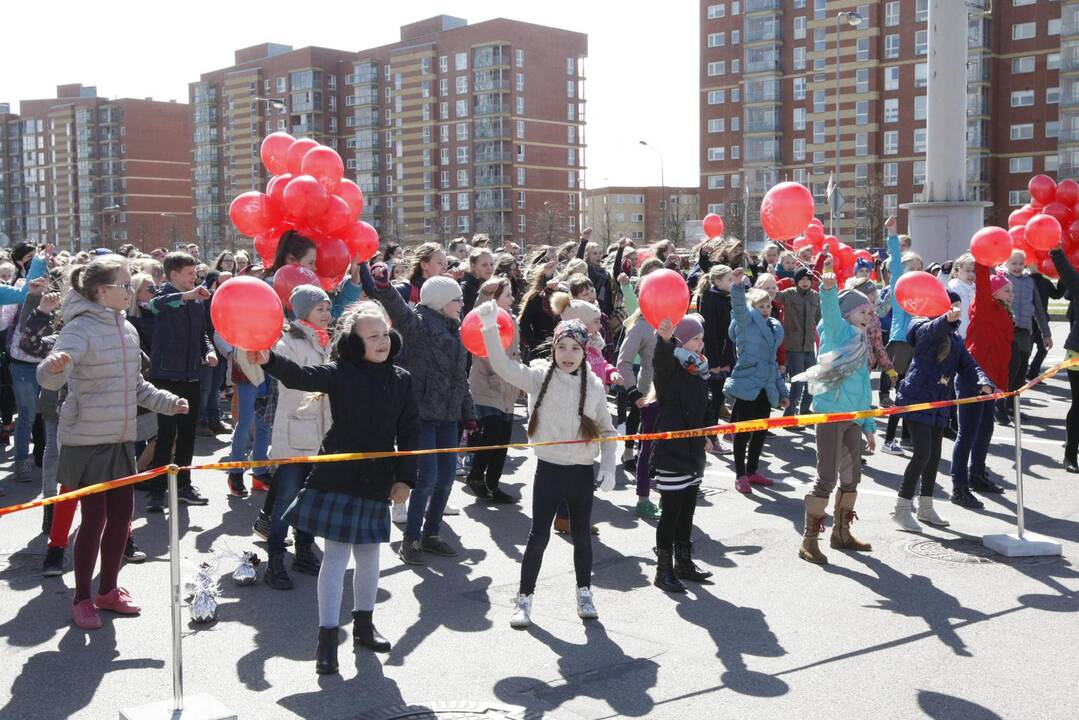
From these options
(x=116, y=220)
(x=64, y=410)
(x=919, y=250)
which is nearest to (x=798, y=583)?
(x=64, y=410)

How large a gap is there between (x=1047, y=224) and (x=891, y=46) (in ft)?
256

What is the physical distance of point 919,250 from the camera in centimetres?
2166

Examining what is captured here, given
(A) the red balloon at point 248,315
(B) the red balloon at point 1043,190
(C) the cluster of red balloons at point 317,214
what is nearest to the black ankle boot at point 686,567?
(C) the cluster of red balloons at point 317,214

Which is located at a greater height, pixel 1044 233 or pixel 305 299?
pixel 1044 233

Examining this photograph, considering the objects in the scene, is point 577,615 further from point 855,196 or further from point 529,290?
point 855,196

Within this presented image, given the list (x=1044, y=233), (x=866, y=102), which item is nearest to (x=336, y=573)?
(x=1044, y=233)

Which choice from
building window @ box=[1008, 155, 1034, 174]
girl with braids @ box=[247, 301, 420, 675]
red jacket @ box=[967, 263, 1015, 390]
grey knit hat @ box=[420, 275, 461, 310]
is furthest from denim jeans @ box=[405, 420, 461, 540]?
building window @ box=[1008, 155, 1034, 174]

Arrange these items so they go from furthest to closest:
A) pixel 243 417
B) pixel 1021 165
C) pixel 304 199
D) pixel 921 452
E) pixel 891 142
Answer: pixel 891 142 → pixel 1021 165 → pixel 243 417 → pixel 921 452 → pixel 304 199

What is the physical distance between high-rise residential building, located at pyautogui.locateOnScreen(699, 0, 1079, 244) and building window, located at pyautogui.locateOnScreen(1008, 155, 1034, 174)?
0.08m

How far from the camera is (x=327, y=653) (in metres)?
5.37

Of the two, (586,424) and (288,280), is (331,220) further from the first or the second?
(586,424)

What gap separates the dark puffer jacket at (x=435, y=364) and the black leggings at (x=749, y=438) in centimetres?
327

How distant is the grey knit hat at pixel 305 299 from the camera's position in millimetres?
6617

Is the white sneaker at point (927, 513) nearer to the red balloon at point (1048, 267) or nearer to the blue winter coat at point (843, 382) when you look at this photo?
the blue winter coat at point (843, 382)
